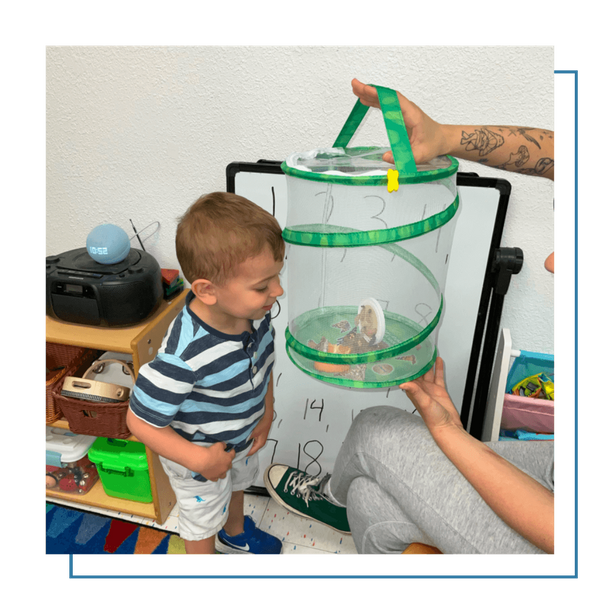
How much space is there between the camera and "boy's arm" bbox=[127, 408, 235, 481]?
3.21 ft

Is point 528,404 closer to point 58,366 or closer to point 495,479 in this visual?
point 495,479

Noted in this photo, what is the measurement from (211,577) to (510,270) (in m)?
0.97

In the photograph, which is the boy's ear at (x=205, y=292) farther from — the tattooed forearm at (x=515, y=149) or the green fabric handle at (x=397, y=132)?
the tattooed forearm at (x=515, y=149)

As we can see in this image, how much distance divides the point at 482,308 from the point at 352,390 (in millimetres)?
458

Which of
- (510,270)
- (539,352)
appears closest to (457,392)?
(539,352)

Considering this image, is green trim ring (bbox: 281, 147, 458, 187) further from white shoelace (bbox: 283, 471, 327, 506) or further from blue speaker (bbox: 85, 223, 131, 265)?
white shoelace (bbox: 283, 471, 327, 506)

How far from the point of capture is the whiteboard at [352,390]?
49.1 inches

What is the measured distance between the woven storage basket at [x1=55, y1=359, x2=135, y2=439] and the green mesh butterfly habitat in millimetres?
560

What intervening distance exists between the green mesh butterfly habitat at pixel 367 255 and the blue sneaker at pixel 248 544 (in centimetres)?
66

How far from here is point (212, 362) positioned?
0.98 metres

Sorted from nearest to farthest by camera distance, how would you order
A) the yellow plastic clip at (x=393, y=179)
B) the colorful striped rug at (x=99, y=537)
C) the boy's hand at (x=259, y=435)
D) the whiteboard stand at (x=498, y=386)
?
the yellow plastic clip at (x=393, y=179)
the boy's hand at (x=259, y=435)
the whiteboard stand at (x=498, y=386)
the colorful striped rug at (x=99, y=537)

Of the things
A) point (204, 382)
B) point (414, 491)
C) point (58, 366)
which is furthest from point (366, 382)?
point (58, 366)

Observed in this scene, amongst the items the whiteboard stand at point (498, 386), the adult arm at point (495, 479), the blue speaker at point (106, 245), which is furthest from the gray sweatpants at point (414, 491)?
the blue speaker at point (106, 245)

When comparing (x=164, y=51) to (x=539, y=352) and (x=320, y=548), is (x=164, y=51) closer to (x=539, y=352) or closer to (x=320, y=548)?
(x=539, y=352)
